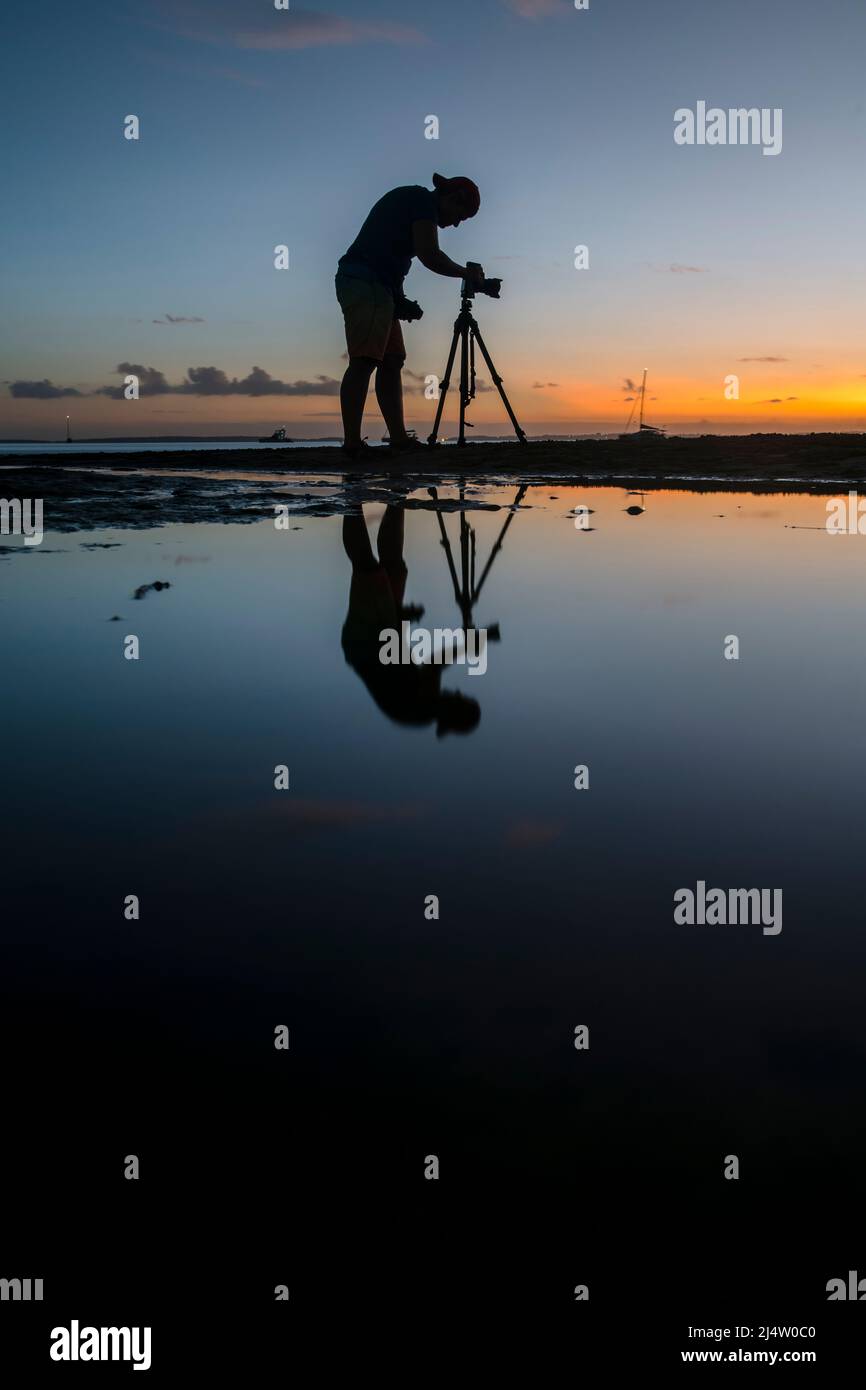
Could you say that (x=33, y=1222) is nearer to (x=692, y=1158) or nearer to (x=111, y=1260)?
(x=111, y=1260)

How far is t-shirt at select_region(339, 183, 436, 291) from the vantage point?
1191cm

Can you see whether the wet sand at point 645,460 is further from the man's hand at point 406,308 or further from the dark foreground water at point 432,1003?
the dark foreground water at point 432,1003

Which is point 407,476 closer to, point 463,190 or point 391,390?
point 391,390

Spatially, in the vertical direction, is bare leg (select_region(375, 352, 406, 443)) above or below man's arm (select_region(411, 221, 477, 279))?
below

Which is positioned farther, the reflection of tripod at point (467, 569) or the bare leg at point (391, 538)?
the bare leg at point (391, 538)

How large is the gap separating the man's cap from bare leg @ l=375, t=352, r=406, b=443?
1974 millimetres

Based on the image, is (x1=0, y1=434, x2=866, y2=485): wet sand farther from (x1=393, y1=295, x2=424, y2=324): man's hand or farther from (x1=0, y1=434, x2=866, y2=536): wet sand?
(x1=393, y1=295, x2=424, y2=324): man's hand

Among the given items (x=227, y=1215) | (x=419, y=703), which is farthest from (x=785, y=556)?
(x=227, y=1215)

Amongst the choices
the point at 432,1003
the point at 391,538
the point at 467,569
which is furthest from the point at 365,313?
the point at 432,1003

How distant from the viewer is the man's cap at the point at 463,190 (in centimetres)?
1188

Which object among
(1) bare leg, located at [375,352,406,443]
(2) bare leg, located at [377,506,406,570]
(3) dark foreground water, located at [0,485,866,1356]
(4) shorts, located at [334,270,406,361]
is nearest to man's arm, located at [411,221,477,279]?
(4) shorts, located at [334,270,406,361]

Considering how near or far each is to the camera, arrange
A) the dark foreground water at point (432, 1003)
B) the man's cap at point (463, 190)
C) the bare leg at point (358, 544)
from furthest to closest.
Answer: the man's cap at point (463, 190), the bare leg at point (358, 544), the dark foreground water at point (432, 1003)

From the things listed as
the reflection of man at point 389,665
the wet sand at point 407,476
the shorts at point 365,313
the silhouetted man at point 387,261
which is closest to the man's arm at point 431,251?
the silhouetted man at point 387,261

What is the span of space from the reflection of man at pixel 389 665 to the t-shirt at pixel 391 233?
677 centimetres
